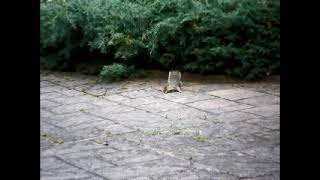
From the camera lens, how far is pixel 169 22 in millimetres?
6914

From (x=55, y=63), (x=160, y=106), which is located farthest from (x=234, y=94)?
(x=55, y=63)

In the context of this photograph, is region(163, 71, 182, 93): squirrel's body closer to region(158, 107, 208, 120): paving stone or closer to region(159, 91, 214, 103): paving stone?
region(159, 91, 214, 103): paving stone

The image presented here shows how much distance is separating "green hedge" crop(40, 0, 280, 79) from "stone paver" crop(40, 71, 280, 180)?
36cm

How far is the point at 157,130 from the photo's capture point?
4.88 m

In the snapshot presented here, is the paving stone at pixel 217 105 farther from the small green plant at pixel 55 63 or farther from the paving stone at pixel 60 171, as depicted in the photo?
the small green plant at pixel 55 63

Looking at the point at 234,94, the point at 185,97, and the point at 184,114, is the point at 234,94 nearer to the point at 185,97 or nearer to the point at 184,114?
the point at 185,97

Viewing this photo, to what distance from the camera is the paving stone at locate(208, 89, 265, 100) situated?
6.03m

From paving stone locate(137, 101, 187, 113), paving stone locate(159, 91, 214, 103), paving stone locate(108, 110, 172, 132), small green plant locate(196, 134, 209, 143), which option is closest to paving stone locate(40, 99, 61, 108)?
paving stone locate(108, 110, 172, 132)

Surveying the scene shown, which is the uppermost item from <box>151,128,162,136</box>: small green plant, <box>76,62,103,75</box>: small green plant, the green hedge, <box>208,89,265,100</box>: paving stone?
the green hedge

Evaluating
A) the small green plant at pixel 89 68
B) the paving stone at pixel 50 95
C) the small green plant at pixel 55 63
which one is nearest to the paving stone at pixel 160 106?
the paving stone at pixel 50 95

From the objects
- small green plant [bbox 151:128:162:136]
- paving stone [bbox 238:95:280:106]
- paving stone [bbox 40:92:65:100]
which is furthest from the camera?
paving stone [bbox 40:92:65:100]

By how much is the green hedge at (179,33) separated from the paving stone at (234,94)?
0.49 m

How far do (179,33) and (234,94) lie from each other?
Result: 1.27 m
